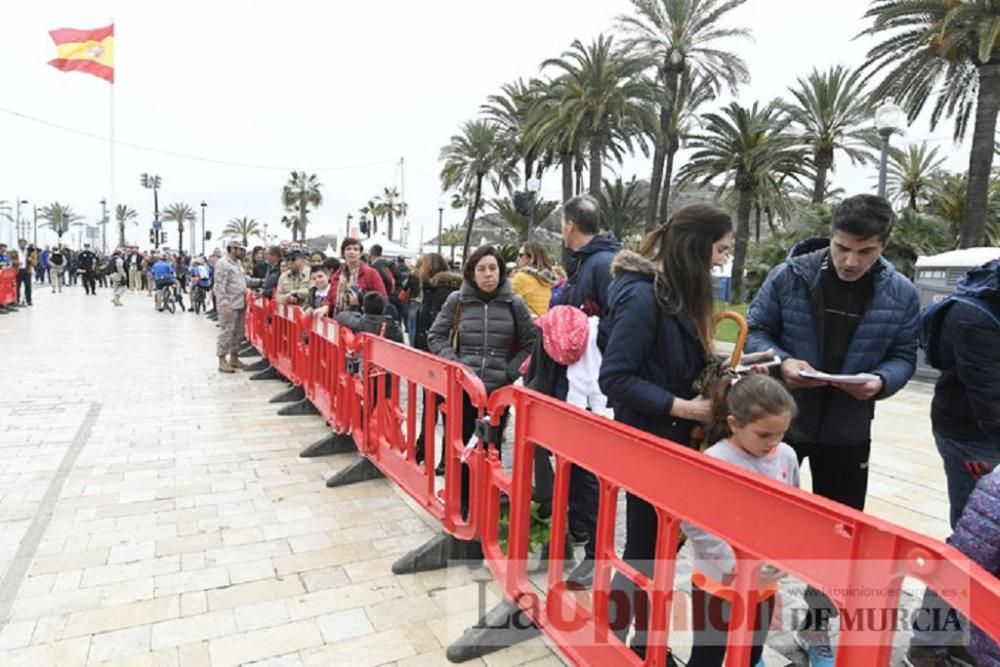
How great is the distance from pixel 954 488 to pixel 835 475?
445mm

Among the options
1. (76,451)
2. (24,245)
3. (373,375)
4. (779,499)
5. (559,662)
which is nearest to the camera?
(779,499)

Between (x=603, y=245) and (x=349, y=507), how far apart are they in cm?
231

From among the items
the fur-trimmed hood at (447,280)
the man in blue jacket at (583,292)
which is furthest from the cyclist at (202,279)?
the man in blue jacket at (583,292)

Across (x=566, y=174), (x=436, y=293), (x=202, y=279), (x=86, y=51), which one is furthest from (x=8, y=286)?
(x=566, y=174)

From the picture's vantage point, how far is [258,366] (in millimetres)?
9219

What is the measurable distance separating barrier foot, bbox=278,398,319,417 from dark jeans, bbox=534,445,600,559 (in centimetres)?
357

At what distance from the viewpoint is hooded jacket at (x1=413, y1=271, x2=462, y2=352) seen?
232 inches

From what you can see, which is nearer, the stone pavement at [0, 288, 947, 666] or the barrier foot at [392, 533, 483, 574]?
the stone pavement at [0, 288, 947, 666]

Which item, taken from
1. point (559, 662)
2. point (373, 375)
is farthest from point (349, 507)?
point (559, 662)

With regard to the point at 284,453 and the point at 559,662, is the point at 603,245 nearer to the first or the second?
the point at 559,662

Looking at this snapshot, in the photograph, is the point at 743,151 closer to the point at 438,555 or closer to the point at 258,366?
the point at 258,366

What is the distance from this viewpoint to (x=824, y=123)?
2319 centimetres

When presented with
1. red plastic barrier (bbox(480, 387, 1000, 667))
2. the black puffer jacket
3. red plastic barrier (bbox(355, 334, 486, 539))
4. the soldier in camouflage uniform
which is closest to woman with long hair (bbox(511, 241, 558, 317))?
the black puffer jacket

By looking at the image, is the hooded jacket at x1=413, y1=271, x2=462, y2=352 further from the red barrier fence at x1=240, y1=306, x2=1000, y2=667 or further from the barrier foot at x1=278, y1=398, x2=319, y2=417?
the red barrier fence at x1=240, y1=306, x2=1000, y2=667
